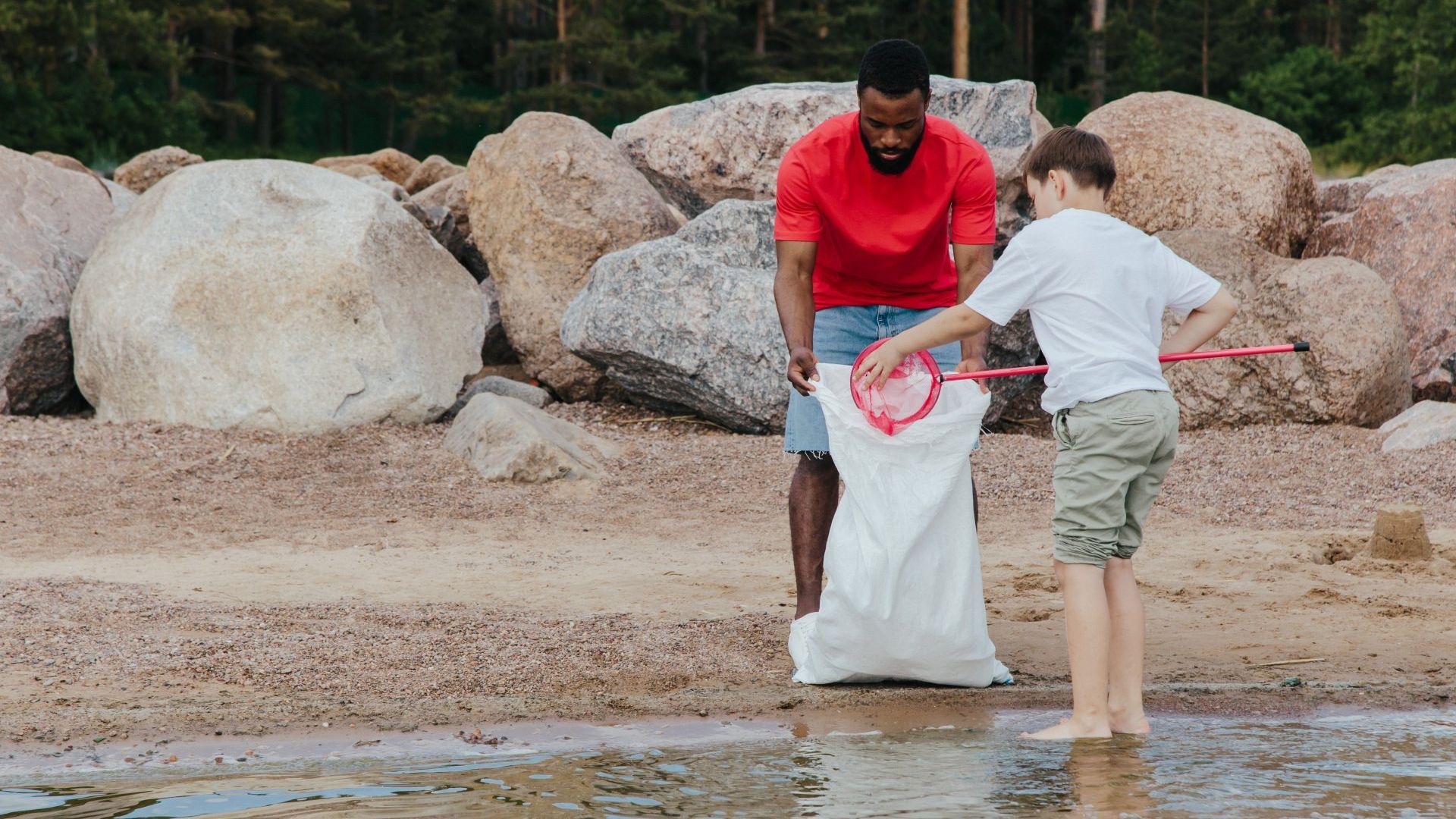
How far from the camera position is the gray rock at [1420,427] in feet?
25.7

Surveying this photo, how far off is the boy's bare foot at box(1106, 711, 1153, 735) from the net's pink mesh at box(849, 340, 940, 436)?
0.91 metres

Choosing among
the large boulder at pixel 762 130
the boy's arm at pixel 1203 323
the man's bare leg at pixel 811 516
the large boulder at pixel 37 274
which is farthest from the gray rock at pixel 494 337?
the boy's arm at pixel 1203 323

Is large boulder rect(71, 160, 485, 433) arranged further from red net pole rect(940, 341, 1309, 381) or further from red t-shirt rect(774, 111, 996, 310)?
red net pole rect(940, 341, 1309, 381)

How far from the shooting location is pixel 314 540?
6.19 metres

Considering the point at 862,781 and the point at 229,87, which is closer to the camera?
the point at 862,781

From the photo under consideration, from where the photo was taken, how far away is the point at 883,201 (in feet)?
13.6

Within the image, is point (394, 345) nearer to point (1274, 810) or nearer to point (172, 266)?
point (172, 266)

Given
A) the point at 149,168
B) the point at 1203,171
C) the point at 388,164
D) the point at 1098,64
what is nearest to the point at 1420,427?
the point at 1203,171

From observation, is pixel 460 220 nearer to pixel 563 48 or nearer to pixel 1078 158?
pixel 1078 158

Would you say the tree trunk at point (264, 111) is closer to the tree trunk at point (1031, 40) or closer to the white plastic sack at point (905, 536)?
the tree trunk at point (1031, 40)

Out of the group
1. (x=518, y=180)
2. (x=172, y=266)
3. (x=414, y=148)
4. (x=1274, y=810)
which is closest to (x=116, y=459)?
(x=172, y=266)

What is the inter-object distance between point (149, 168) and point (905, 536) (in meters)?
11.1

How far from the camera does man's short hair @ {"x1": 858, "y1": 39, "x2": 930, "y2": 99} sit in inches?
153

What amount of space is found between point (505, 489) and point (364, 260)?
186 centimetres
